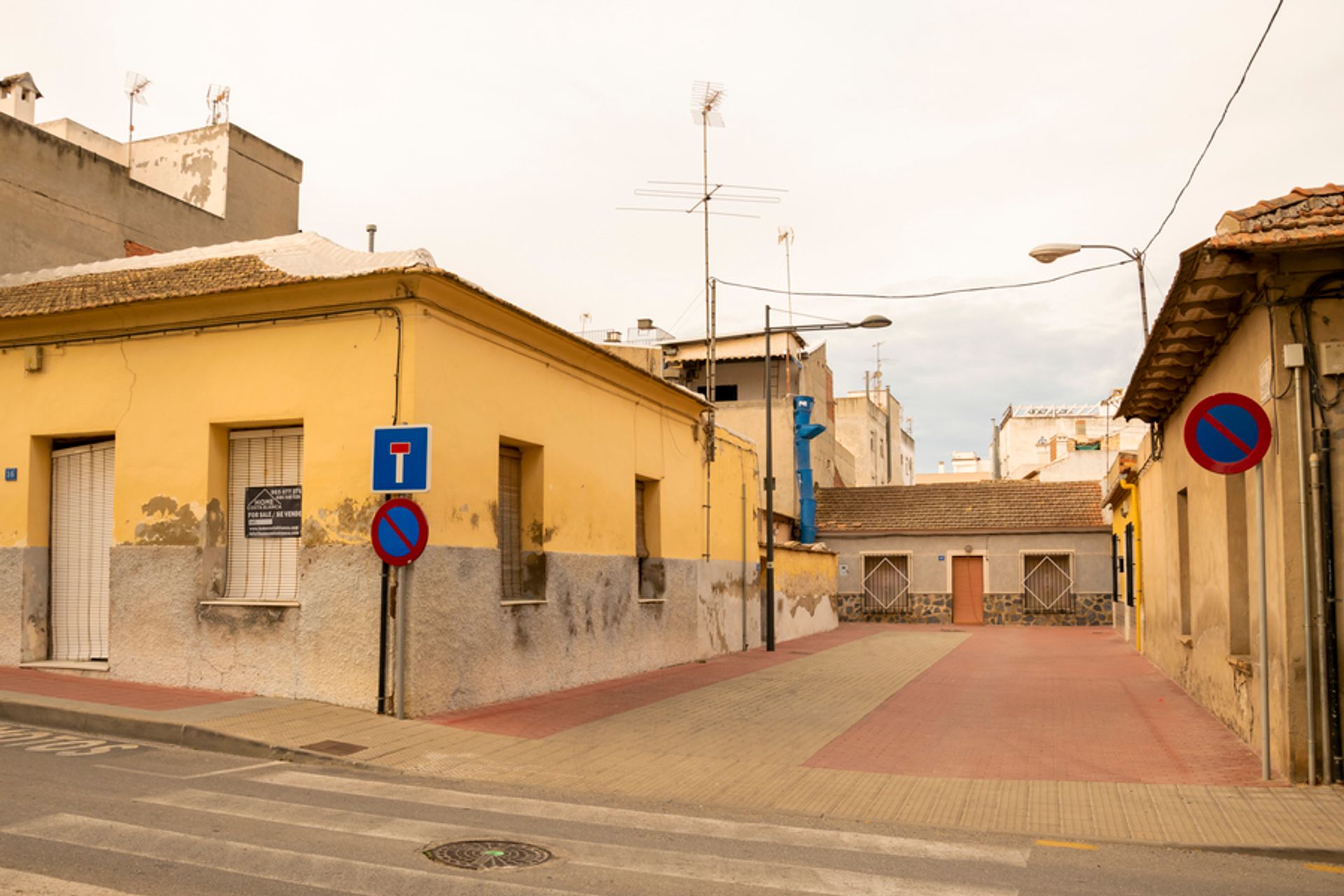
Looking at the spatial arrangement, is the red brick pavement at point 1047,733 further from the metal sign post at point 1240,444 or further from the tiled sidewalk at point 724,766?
the metal sign post at point 1240,444

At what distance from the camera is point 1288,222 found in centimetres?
805

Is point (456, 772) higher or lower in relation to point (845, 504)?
lower

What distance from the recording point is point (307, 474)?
11.3 m

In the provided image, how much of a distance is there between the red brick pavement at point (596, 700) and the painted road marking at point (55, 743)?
2.84 meters

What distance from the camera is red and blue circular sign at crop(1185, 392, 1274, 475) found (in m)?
8.05

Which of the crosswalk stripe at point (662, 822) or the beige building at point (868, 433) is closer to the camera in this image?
the crosswalk stripe at point (662, 822)

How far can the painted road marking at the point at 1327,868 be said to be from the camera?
6.14 metres

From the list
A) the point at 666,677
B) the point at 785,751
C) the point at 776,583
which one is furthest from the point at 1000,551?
the point at 785,751

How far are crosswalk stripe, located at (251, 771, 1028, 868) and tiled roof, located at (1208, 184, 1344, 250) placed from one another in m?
4.68

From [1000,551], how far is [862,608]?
5148mm

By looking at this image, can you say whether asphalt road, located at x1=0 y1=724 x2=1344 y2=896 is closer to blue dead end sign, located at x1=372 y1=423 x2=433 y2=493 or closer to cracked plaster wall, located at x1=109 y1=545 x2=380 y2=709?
cracked plaster wall, located at x1=109 y1=545 x2=380 y2=709

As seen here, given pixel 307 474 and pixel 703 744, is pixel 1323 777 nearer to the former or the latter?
pixel 703 744

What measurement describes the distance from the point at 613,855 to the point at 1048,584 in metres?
33.3

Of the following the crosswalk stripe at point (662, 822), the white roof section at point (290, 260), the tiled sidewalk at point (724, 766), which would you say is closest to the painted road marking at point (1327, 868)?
the tiled sidewalk at point (724, 766)
